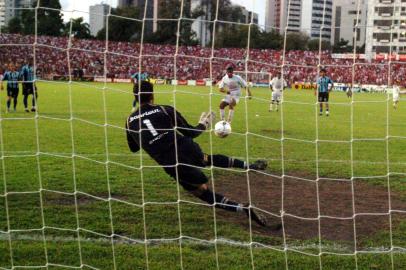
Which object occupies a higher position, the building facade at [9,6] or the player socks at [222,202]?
the building facade at [9,6]

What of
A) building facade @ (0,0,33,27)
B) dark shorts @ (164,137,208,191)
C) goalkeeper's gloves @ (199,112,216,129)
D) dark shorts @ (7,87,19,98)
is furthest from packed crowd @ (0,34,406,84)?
dark shorts @ (7,87,19,98)

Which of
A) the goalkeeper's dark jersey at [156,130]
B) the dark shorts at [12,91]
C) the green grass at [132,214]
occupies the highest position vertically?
the goalkeeper's dark jersey at [156,130]

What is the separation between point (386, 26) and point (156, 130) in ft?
9.69

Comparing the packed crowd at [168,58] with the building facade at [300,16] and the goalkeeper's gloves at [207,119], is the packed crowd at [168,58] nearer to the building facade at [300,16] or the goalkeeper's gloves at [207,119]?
the building facade at [300,16]

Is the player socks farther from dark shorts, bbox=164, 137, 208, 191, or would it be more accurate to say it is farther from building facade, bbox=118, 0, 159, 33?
building facade, bbox=118, 0, 159, 33

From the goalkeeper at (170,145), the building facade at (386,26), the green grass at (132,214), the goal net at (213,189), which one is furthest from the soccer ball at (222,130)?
the building facade at (386,26)

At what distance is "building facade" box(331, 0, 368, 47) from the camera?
627 cm

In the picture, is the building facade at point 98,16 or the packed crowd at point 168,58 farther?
the packed crowd at point 168,58

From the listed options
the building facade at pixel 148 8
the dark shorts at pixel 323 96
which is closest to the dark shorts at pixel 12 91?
the dark shorts at pixel 323 96

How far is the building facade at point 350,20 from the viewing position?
627cm

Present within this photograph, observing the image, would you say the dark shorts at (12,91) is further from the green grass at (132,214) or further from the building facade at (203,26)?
the building facade at (203,26)

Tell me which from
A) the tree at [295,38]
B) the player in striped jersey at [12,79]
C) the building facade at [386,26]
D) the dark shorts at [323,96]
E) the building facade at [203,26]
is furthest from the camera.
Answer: the dark shorts at [323,96]

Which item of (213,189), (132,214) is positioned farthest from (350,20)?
(132,214)

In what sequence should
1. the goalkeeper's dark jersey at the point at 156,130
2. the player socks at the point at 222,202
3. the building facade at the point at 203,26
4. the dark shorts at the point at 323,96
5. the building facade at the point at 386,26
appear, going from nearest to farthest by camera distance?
the player socks at the point at 222,202 → the goalkeeper's dark jersey at the point at 156,130 → the building facade at the point at 386,26 → the building facade at the point at 203,26 → the dark shorts at the point at 323,96
